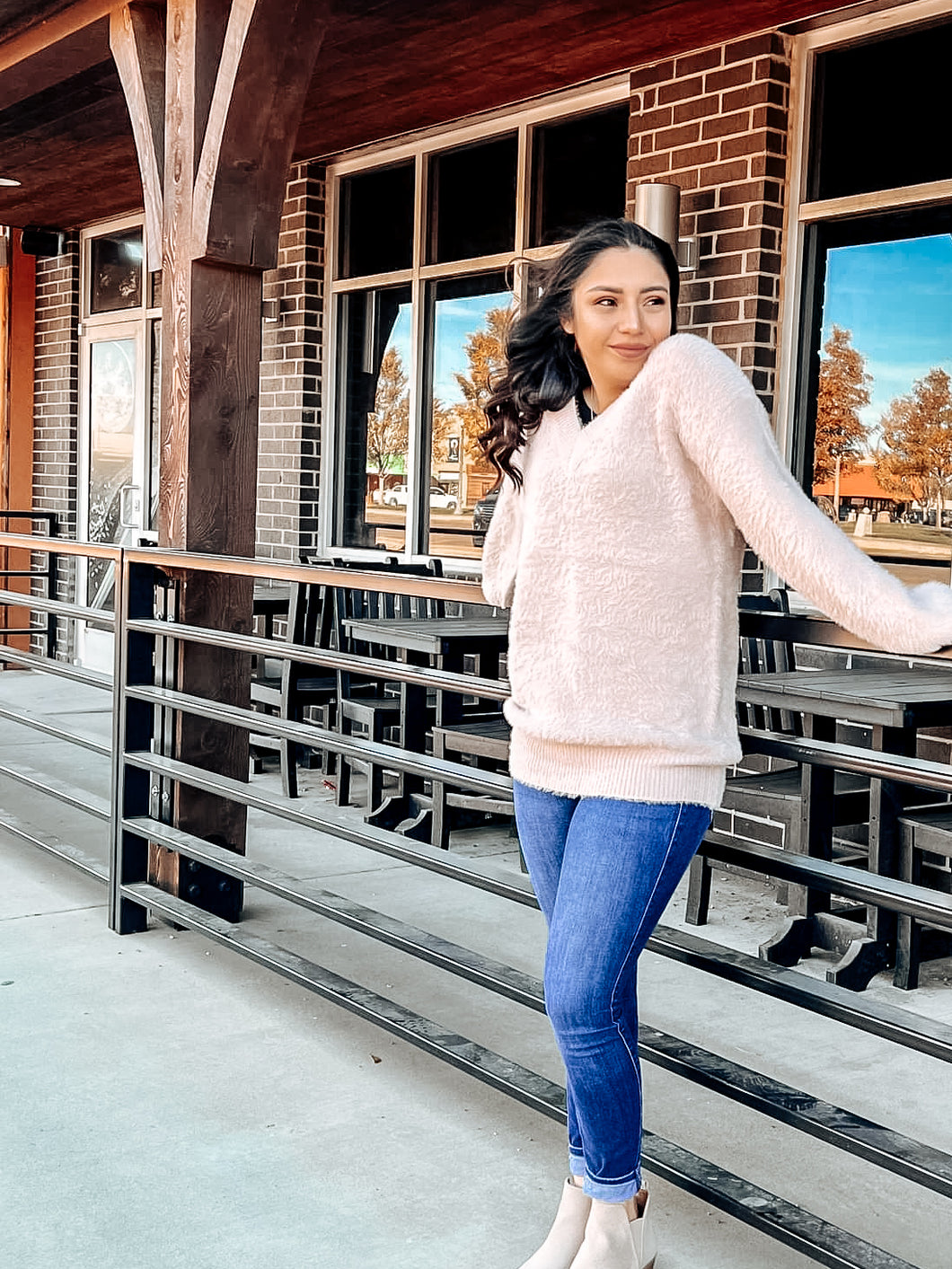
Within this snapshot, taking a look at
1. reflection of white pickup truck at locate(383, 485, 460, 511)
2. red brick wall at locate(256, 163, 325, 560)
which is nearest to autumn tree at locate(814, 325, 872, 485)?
reflection of white pickup truck at locate(383, 485, 460, 511)

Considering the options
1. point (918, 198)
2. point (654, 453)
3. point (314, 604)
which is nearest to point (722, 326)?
point (918, 198)

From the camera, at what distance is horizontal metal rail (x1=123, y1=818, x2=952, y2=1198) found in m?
1.88

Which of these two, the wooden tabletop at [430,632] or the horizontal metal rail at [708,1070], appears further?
the wooden tabletop at [430,632]

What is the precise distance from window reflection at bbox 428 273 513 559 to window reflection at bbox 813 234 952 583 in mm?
1789

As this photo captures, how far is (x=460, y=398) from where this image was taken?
6.47 m

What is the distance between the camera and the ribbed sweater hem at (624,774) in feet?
5.92

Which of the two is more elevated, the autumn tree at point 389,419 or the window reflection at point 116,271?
the window reflection at point 116,271

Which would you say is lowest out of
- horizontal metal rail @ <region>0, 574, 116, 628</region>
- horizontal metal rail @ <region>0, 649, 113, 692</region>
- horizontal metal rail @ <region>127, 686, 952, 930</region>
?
horizontal metal rail @ <region>127, 686, 952, 930</region>

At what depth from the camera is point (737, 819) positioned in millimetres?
4969

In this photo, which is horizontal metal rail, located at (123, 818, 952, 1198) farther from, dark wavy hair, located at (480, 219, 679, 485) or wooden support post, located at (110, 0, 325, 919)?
dark wavy hair, located at (480, 219, 679, 485)

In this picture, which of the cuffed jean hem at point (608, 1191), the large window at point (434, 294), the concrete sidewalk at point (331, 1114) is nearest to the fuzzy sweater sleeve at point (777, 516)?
the cuffed jean hem at point (608, 1191)

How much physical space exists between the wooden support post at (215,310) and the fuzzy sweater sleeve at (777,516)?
7.27ft

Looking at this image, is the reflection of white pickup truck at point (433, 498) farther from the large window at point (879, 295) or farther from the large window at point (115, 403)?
the large window at point (115, 403)

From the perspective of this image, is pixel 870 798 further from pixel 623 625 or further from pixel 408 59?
pixel 408 59
